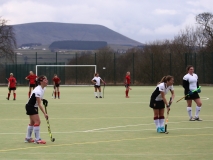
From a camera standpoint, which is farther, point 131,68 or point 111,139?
point 131,68

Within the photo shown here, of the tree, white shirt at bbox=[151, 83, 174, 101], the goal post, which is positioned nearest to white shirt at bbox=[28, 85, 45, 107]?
white shirt at bbox=[151, 83, 174, 101]

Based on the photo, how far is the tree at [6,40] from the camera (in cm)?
8056

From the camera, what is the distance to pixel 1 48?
266ft

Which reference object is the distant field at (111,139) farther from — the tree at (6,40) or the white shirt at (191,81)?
the tree at (6,40)

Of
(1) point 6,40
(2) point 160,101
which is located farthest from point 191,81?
(1) point 6,40

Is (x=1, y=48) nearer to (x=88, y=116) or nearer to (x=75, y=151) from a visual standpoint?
(x=88, y=116)

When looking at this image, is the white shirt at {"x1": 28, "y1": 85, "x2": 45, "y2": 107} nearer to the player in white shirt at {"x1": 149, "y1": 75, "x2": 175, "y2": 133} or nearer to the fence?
the player in white shirt at {"x1": 149, "y1": 75, "x2": 175, "y2": 133}

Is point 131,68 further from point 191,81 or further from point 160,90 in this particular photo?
point 160,90

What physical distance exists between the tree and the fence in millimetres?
5620

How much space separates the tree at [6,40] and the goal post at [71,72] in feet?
37.8

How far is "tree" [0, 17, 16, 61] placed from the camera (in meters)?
80.6

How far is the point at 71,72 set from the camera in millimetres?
68688

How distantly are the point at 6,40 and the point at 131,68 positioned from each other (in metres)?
21.3

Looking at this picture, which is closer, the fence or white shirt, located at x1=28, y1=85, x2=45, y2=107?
white shirt, located at x1=28, y1=85, x2=45, y2=107
